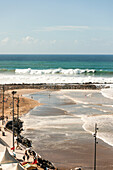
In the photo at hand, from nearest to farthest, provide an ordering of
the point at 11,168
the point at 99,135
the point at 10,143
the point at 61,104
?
the point at 11,168, the point at 10,143, the point at 99,135, the point at 61,104

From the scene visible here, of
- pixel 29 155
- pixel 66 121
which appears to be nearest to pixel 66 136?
pixel 66 121

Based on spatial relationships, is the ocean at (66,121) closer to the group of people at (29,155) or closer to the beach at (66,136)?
the beach at (66,136)

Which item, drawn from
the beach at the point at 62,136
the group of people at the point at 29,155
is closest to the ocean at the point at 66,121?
the beach at the point at 62,136

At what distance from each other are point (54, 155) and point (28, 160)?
3417mm

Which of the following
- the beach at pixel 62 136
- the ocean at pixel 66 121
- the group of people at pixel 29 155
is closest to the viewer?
the group of people at pixel 29 155

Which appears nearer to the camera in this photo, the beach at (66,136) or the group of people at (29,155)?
the group of people at (29,155)

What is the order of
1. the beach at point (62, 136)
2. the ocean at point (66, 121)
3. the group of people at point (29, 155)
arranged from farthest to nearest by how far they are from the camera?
1. the ocean at point (66, 121)
2. the beach at point (62, 136)
3. the group of people at point (29, 155)

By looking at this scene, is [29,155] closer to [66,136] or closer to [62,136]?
[62,136]

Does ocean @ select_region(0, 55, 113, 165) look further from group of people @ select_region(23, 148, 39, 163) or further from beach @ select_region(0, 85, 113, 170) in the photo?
group of people @ select_region(23, 148, 39, 163)

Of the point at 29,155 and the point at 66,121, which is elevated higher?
the point at 66,121

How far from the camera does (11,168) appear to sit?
26484 mm

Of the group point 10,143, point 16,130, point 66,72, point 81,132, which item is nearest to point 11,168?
point 10,143

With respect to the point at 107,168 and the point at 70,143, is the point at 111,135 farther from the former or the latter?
the point at 107,168

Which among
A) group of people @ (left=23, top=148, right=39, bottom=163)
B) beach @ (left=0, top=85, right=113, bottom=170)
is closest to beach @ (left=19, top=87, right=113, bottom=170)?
beach @ (left=0, top=85, right=113, bottom=170)
